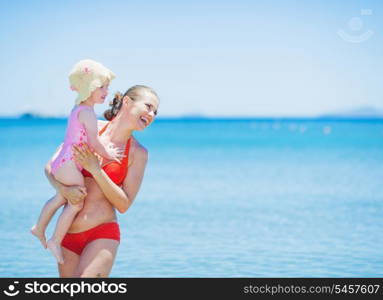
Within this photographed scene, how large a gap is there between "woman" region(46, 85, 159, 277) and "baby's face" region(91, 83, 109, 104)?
4.0 inches

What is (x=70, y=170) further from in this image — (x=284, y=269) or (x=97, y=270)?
(x=284, y=269)

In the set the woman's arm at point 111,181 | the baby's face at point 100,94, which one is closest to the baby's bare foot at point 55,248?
the woman's arm at point 111,181

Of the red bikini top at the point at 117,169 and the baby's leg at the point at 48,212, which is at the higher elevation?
the red bikini top at the point at 117,169

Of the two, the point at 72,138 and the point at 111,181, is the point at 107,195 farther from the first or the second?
the point at 72,138

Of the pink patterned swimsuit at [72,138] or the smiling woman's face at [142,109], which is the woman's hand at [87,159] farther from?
the smiling woman's face at [142,109]

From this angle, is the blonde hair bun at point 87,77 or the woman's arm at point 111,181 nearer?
the woman's arm at point 111,181

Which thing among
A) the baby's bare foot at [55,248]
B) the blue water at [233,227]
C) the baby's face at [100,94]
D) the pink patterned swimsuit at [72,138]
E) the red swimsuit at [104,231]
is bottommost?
the baby's bare foot at [55,248]

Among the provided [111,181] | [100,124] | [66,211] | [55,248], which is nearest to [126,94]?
[100,124]

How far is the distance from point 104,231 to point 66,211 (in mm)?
232

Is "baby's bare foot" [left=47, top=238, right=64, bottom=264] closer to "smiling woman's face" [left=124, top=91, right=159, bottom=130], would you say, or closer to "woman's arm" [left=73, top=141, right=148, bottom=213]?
"woman's arm" [left=73, top=141, right=148, bottom=213]

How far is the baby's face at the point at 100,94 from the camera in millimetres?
4422

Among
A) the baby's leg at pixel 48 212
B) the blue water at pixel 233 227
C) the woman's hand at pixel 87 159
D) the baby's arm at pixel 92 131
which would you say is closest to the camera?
the woman's hand at pixel 87 159

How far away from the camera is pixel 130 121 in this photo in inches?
173

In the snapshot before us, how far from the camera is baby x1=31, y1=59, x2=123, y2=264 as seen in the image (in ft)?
14.4
